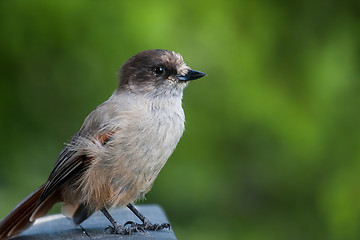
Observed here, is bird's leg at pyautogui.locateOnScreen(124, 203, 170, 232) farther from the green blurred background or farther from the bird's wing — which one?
the green blurred background

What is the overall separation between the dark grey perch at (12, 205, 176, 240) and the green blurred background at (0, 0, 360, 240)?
900 mm

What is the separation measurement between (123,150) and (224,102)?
1.92 m

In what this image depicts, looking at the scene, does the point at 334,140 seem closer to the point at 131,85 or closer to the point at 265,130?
the point at 265,130

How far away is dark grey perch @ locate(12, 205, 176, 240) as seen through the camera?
173 inches

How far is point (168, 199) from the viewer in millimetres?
6238

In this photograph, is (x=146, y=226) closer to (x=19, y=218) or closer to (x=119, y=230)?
(x=119, y=230)

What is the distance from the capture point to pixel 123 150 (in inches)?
173

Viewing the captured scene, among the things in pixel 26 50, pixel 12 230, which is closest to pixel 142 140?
pixel 12 230

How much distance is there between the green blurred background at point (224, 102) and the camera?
19.7ft

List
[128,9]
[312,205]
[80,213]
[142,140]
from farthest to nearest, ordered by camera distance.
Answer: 1. [312,205]
2. [128,9]
3. [80,213]
4. [142,140]

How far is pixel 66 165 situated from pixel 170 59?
106 centimetres

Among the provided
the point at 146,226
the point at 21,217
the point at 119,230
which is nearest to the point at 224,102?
the point at 146,226

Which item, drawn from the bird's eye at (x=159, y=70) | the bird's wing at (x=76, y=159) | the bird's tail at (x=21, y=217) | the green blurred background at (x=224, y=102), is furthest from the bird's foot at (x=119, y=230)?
the green blurred background at (x=224, y=102)

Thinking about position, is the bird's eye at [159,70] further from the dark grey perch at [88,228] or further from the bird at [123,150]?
the dark grey perch at [88,228]
